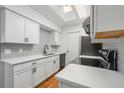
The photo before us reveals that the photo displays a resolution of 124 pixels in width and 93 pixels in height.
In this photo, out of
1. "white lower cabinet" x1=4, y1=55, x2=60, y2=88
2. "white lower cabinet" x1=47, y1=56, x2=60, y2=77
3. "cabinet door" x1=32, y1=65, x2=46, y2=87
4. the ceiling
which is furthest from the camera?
"white lower cabinet" x1=47, y1=56, x2=60, y2=77

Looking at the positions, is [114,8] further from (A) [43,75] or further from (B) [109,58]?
(A) [43,75]

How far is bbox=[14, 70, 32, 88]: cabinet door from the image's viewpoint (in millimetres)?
1590

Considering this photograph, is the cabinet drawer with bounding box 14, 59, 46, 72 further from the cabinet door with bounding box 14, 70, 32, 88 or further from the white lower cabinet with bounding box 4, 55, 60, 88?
the cabinet door with bounding box 14, 70, 32, 88

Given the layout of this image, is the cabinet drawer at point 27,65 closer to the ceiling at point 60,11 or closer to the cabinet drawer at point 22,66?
the cabinet drawer at point 22,66

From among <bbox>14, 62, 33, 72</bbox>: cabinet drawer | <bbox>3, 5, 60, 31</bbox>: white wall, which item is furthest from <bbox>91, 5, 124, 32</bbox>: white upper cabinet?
<bbox>3, 5, 60, 31</bbox>: white wall

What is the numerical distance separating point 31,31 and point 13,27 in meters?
0.56

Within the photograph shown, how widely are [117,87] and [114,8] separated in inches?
24.3

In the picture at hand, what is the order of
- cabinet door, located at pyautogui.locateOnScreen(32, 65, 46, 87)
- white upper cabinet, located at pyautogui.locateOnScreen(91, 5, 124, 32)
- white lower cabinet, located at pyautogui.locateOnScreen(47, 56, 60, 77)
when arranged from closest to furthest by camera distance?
white upper cabinet, located at pyautogui.locateOnScreen(91, 5, 124, 32)
cabinet door, located at pyautogui.locateOnScreen(32, 65, 46, 87)
white lower cabinet, located at pyautogui.locateOnScreen(47, 56, 60, 77)

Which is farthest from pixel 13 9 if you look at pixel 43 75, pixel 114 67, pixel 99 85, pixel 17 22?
pixel 114 67

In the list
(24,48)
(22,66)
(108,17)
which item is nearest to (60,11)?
(24,48)

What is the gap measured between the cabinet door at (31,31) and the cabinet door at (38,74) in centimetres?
82

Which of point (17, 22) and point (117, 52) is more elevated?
point (17, 22)

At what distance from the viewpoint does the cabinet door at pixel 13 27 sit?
1695mm

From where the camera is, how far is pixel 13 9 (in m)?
1.79
